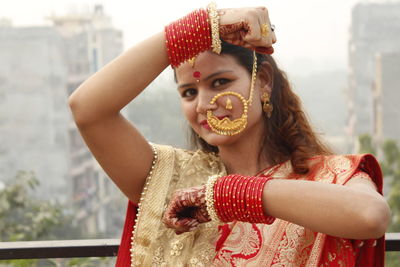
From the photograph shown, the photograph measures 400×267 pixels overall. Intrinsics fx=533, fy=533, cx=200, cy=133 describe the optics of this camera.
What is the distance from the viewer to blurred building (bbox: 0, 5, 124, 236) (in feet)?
28.3

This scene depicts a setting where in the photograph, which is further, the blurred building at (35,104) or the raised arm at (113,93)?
the blurred building at (35,104)

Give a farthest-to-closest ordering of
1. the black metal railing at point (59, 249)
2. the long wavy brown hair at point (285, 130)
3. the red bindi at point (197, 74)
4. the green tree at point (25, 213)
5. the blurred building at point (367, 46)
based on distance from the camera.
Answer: the blurred building at point (367, 46)
the green tree at point (25, 213)
the black metal railing at point (59, 249)
the long wavy brown hair at point (285, 130)
the red bindi at point (197, 74)

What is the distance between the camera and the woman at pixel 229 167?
1.17 meters

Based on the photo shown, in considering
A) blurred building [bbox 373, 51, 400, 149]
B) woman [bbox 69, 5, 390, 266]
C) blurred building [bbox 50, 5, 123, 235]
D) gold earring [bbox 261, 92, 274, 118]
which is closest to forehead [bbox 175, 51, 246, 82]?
woman [bbox 69, 5, 390, 266]

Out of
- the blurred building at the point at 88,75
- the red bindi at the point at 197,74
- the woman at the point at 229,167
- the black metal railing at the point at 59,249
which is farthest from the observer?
the blurred building at the point at 88,75

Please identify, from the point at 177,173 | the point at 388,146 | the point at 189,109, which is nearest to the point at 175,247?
the point at 177,173

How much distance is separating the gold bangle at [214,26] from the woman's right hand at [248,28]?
0.01 m

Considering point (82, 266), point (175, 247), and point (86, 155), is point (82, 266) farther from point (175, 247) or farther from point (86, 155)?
point (86, 155)

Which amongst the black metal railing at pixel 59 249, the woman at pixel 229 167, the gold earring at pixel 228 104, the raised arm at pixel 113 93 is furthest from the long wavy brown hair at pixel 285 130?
the black metal railing at pixel 59 249

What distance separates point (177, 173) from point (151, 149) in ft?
0.33

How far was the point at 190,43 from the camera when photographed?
129 cm

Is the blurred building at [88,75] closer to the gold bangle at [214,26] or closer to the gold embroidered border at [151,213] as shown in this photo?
the gold embroidered border at [151,213]

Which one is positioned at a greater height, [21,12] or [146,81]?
[146,81]

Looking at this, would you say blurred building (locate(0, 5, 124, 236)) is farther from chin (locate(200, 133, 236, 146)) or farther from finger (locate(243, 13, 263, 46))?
finger (locate(243, 13, 263, 46))
